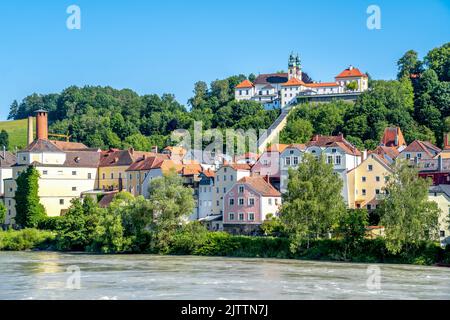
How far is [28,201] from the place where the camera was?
81.6 meters

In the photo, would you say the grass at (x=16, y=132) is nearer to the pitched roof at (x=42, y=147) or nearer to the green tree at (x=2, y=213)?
the pitched roof at (x=42, y=147)

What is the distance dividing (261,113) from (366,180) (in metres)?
55.2

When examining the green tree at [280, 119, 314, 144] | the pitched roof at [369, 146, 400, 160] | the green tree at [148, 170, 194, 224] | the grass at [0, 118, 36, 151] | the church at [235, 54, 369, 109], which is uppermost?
the church at [235, 54, 369, 109]

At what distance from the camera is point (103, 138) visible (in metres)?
127

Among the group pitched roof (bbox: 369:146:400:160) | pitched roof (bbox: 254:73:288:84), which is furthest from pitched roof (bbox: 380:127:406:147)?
pitched roof (bbox: 254:73:288:84)

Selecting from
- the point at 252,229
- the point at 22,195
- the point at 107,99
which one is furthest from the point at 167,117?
the point at 252,229

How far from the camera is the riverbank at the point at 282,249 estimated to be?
53.9 m

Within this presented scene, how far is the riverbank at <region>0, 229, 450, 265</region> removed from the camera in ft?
177

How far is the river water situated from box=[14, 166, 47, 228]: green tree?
22.9m

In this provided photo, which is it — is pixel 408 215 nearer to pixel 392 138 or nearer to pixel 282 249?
pixel 282 249

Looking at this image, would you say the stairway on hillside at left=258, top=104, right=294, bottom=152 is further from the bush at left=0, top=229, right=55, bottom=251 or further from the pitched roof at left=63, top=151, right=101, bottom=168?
the bush at left=0, top=229, right=55, bottom=251

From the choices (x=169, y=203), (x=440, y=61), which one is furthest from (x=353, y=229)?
(x=440, y=61)
